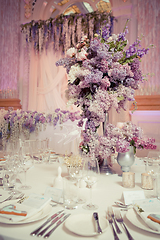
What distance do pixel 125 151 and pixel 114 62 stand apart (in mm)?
584

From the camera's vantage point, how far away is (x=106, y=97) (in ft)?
4.37

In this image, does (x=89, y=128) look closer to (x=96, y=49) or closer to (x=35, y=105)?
(x=96, y=49)

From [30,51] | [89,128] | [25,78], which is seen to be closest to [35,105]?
[25,78]

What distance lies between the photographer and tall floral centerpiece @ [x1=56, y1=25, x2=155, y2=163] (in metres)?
1.33

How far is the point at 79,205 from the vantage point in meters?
0.92

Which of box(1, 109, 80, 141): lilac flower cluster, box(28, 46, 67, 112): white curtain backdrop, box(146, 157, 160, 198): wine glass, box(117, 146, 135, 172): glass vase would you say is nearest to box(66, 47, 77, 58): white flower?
box(117, 146, 135, 172): glass vase

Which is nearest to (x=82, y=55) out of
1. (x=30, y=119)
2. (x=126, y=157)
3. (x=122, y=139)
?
(x=122, y=139)

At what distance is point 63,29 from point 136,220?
609 centimetres

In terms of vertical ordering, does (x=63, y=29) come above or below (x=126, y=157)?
above

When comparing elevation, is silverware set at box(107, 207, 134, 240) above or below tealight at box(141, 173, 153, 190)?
below

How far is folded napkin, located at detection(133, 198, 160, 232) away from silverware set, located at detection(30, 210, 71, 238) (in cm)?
27

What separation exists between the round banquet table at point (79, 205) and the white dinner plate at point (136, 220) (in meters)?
0.01

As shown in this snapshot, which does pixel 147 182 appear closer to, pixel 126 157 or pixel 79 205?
pixel 126 157

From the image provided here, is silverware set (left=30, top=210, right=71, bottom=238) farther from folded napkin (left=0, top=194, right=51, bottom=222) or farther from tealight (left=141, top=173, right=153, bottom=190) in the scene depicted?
tealight (left=141, top=173, right=153, bottom=190)
